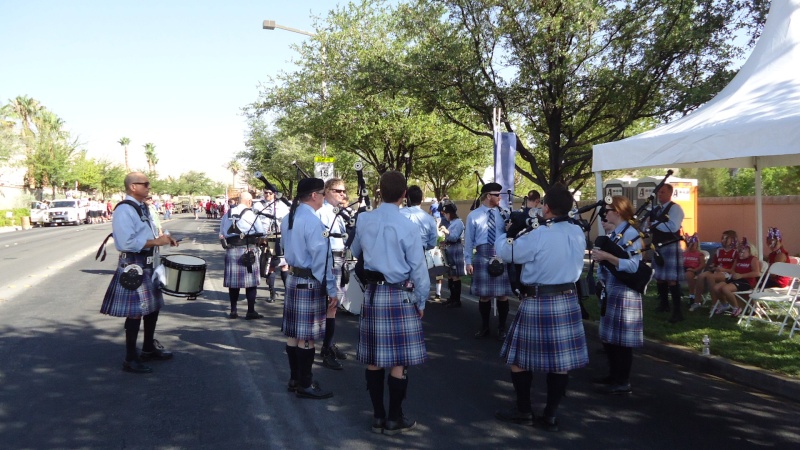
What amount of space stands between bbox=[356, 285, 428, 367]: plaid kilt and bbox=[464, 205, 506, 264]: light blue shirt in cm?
287

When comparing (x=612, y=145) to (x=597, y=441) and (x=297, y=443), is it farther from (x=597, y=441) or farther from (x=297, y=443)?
(x=297, y=443)

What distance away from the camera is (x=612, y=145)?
295 inches

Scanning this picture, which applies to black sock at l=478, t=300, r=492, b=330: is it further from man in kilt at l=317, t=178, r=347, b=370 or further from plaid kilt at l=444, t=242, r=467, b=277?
man in kilt at l=317, t=178, r=347, b=370

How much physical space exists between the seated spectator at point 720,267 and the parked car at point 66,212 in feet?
131

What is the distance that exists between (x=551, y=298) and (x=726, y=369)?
2.69 m

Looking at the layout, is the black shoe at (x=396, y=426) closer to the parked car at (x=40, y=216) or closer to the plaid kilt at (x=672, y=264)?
the plaid kilt at (x=672, y=264)

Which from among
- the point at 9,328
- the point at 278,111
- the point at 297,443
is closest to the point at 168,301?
the point at 9,328

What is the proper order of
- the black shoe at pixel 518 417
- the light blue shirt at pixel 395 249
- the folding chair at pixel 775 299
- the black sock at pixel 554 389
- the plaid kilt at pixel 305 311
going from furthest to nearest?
the folding chair at pixel 775 299 → the plaid kilt at pixel 305 311 → the black shoe at pixel 518 417 → the black sock at pixel 554 389 → the light blue shirt at pixel 395 249

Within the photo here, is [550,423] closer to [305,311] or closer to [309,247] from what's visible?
[305,311]

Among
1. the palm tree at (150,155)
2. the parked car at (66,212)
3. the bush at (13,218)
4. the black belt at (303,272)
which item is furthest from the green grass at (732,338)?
the palm tree at (150,155)

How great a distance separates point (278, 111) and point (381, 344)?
22080 millimetres

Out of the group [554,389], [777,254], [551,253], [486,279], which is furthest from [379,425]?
[777,254]

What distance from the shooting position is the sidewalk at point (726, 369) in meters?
5.22

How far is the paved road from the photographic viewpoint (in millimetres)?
4145
